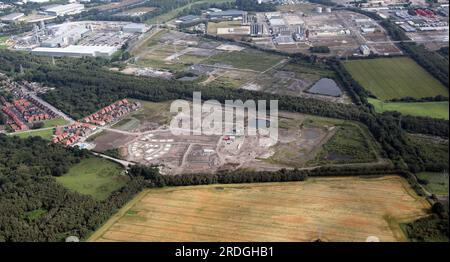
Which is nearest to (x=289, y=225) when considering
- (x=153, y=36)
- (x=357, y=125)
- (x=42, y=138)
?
(x=357, y=125)

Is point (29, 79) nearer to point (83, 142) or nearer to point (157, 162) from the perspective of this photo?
point (83, 142)

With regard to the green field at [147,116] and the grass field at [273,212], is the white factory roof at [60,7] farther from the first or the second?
the grass field at [273,212]

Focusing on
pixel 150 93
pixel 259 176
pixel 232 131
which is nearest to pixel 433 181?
pixel 259 176

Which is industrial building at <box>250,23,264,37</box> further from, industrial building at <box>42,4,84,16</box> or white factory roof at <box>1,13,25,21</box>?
white factory roof at <box>1,13,25,21</box>

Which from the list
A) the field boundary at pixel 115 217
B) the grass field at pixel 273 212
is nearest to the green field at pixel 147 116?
the field boundary at pixel 115 217

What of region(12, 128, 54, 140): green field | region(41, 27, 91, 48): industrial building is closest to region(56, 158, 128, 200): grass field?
region(12, 128, 54, 140): green field

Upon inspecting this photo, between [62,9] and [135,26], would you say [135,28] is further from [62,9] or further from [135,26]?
[62,9]
